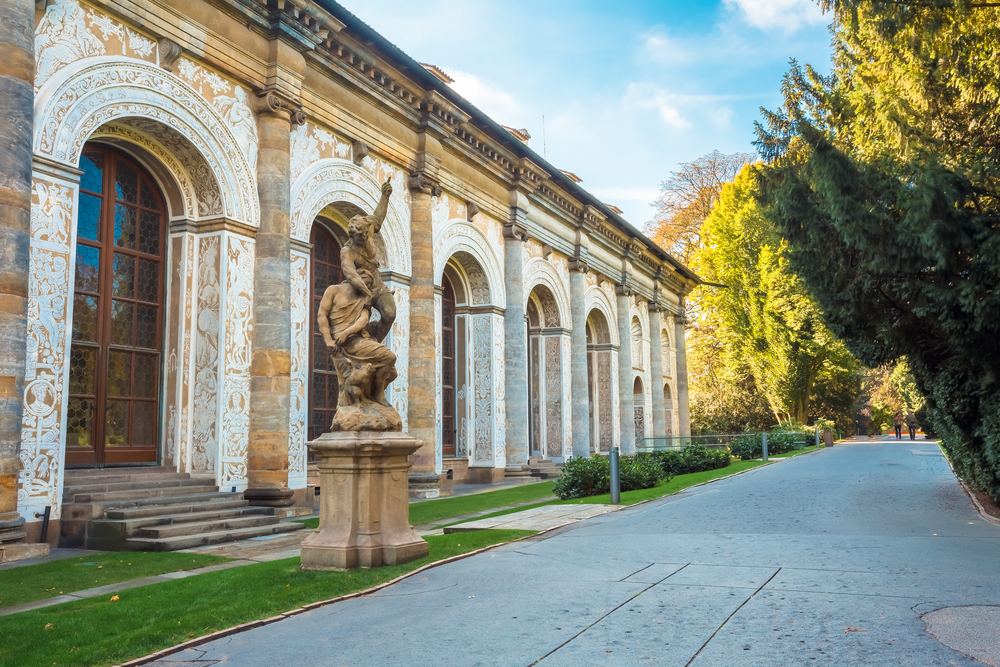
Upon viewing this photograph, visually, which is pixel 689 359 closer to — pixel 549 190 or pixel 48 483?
pixel 549 190

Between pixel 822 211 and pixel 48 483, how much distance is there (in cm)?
1082

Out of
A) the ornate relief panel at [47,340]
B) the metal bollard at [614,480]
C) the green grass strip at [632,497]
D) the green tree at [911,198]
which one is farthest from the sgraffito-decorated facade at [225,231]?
the green tree at [911,198]

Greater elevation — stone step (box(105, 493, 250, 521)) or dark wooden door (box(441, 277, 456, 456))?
dark wooden door (box(441, 277, 456, 456))

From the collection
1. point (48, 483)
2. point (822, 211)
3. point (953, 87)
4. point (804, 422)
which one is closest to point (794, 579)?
point (822, 211)

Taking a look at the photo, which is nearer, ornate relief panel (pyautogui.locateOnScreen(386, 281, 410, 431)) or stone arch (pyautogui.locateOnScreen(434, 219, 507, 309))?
ornate relief panel (pyautogui.locateOnScreen(386, 281, 410, 431))

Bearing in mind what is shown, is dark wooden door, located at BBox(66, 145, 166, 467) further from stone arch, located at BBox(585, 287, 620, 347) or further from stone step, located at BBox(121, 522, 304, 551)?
stone arch, located at BBox(585, 287, 620, 347)

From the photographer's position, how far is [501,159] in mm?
22156

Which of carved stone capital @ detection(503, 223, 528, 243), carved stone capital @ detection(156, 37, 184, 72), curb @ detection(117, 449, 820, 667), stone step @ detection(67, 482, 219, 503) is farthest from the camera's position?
carved stone capital @ detection(503, 223, 528, 243)

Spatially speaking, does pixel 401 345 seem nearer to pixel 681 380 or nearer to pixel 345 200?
pixel 345 200

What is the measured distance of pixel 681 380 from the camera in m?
40.5

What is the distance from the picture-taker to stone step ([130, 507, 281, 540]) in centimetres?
991

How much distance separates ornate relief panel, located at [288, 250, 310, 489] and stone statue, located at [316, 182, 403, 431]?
20.0ft

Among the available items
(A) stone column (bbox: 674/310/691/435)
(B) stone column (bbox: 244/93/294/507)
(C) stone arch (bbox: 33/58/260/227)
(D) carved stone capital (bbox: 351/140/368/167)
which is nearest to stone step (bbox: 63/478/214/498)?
(B) stone column (bbox: 244/93/294/507)

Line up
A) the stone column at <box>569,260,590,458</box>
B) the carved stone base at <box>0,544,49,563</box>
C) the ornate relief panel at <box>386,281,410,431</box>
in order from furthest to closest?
the stone column at <box>569,260,590,458</box> → the ornate relief panel at <box>386,281,410,431</box> → the carved stone base at <box>0,544,49,563</box>
